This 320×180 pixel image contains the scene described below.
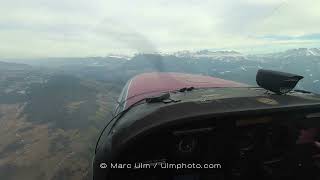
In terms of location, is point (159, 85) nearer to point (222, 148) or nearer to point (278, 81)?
point (278, 81)

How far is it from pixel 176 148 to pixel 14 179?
5954 cm

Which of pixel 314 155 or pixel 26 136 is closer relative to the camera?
pixel 314 155

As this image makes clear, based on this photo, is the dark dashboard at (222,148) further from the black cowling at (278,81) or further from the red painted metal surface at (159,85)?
the red painted metal surface at (159,85)

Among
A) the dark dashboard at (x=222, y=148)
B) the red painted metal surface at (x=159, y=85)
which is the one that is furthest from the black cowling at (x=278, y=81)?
the red painted metal surface at (x=159, y=85)

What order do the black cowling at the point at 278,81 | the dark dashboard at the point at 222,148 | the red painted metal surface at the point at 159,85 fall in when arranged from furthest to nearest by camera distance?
the red painted metal surface at the point at 159,85 → the black cowling at the point at 278,81 → the dark dashboard at the point at 222,148

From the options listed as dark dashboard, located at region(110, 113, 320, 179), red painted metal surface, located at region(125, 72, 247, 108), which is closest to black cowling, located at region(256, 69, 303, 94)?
dark dashboard, located at region(110, 113, 320, 179)

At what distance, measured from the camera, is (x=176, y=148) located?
379 centimetres

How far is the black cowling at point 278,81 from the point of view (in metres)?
4.68

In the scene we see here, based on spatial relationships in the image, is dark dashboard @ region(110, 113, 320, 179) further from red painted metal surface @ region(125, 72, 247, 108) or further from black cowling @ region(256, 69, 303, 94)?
red painted metal surface @ region(125, 72, 247, 108)

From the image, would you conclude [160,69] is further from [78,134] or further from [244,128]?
[78,134]

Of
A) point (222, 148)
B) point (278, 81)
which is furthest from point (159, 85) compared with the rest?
point (222, 148)

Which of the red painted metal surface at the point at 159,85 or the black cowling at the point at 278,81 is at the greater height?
the black cowling at the point at 278,81

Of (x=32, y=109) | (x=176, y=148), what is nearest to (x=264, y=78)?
(x=176, y=148)

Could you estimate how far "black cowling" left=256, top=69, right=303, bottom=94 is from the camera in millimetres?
4676
